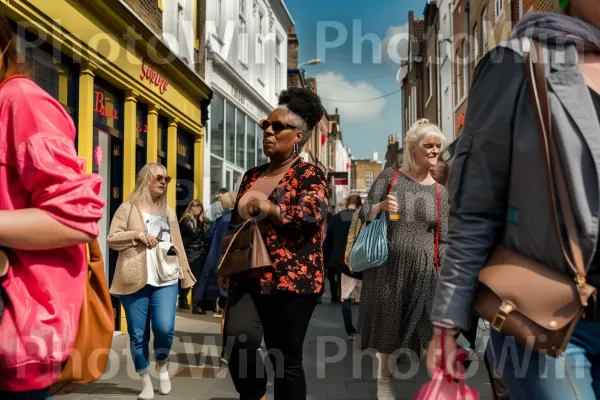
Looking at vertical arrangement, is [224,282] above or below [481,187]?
below

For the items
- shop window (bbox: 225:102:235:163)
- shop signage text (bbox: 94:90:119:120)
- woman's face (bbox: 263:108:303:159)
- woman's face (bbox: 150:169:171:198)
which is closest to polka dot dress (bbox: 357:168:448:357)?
woman's face (bbox: 263:108:303:159)

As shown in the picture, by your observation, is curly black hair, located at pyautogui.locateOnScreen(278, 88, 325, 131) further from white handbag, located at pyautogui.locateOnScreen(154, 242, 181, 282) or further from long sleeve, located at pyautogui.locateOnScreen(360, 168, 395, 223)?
white handbag, located at pyautogui.locateOnScreen(154, 242, 181, 282)

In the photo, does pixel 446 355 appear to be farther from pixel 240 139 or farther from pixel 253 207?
pixel 240 139

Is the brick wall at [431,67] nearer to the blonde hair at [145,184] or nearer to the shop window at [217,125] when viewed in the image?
the shop window at [217,125]

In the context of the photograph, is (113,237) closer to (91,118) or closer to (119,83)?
(91,118)

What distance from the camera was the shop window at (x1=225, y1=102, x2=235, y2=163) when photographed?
16.5 m

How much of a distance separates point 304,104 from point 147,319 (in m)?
2.41

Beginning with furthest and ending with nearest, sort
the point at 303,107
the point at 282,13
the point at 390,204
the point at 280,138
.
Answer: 1. the point at 282,13
2. the point at 390,204
3. the point at 303,107
4. the point at 280,138

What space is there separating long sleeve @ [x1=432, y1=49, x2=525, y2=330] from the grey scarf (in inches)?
3.5

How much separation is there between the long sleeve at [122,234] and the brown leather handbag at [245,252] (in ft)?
6.55

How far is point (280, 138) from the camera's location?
13.3ft

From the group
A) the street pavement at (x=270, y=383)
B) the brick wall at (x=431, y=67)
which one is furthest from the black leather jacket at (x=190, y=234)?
the brick wall at (x=431, y=67)

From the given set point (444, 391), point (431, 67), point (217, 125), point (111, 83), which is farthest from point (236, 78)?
point (444, 391)

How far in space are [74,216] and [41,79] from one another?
5838mm
